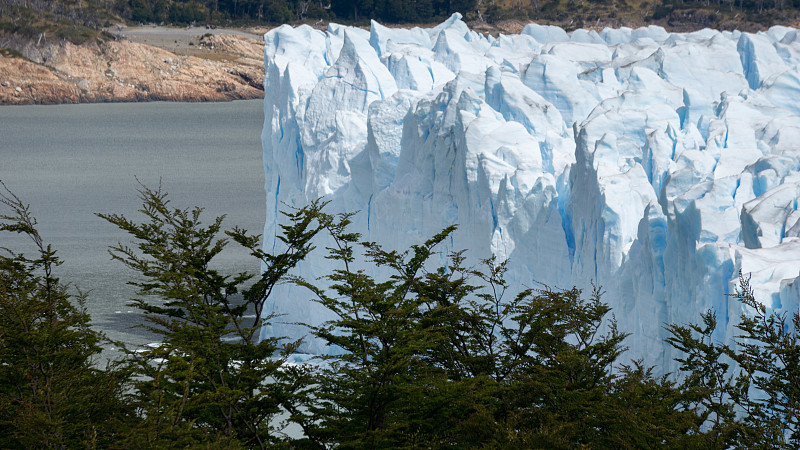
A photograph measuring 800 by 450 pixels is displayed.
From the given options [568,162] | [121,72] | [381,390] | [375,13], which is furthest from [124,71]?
[381,390]

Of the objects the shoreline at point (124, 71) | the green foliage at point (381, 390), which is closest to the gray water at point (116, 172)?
the shoreline at point (124, 71)

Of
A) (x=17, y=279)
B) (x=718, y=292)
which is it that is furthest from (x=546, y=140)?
(x=17, y=279)

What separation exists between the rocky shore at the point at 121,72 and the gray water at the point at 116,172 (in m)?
1.70

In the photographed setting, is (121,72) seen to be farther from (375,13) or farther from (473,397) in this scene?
(473,397)

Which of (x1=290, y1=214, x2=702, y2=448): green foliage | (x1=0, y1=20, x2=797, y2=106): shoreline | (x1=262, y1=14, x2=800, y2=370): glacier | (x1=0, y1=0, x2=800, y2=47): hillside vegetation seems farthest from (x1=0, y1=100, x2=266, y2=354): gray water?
(x1=290, y1=214, x2=702, y2=448): green foliage

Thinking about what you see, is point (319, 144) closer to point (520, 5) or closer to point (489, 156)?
point (489, 156)

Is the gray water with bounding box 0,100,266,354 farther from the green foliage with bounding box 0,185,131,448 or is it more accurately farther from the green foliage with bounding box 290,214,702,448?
the green foliage with bounding box 290,214,702,448

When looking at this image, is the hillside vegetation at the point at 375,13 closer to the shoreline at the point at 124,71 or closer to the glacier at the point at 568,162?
the shoreline at the point at 124,71

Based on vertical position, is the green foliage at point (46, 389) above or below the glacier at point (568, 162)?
below

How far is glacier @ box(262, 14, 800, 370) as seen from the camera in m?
12.7

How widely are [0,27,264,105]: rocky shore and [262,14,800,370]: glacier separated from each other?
4895cm

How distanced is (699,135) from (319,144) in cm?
840

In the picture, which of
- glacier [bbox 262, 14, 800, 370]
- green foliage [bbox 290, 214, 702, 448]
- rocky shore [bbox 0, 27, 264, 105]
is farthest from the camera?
rocky shore [bbox 0, 27, 264, 105]

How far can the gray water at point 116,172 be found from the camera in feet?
90.5
